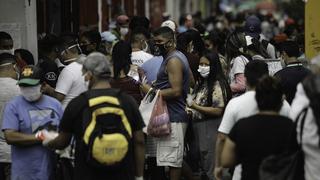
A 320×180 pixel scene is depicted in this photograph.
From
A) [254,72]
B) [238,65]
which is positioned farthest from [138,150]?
[238,65]

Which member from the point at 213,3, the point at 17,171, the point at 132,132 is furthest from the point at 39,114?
the point at 213,3

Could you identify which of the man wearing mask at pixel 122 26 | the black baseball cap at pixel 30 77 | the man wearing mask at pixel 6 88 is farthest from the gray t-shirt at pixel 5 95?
the man wearing mask at pixel 122 26

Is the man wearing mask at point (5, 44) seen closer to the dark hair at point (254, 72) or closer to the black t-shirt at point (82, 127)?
the black t-shirt at point (82, 127)

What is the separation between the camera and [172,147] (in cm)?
1009

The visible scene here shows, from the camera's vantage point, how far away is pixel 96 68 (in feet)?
25.1

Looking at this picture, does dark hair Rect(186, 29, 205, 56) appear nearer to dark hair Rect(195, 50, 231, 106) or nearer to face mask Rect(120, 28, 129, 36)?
dark hair Rect(195, 50, 231, 106)

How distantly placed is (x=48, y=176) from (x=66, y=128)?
1008 mm

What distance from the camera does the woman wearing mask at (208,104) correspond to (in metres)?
A: 10.3

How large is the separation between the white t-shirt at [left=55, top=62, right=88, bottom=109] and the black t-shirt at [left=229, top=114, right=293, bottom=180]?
2.73 meters

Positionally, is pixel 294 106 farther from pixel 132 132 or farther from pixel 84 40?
pixel 84 40

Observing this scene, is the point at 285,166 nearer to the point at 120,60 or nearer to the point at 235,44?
the point at 120,60

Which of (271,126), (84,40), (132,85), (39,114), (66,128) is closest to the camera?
(271,126)

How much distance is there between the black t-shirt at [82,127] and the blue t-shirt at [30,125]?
2.15ft

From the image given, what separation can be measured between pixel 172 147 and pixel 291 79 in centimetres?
158
